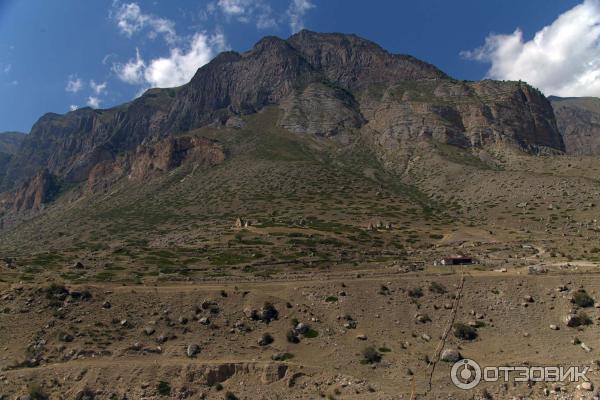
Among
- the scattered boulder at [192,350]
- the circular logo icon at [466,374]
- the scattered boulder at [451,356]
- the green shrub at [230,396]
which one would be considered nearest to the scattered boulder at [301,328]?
the scattered boulder at [192,350]

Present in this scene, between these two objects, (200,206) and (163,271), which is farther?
(200,206)

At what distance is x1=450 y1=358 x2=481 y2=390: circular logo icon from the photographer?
2958cm

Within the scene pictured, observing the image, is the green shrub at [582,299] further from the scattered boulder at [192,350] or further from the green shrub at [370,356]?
the scattered boulder at [192,350]

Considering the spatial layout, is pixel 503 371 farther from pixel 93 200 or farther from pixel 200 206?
pixel 93 200

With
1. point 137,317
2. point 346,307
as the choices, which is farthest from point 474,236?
point 137,317

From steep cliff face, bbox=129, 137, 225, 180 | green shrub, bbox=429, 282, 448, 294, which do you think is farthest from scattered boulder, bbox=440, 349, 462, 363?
steep cliff face, bbox=129, 137, 225, 180

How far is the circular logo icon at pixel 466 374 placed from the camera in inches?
1164

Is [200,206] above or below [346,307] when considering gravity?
above

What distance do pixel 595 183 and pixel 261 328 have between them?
87.1 m

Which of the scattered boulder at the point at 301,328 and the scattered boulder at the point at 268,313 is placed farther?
A: the scattered boulder at the point at 268,313

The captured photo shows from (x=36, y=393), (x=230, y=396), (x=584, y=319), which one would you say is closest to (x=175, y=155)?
(x=36, y=393)

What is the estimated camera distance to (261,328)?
37.0m

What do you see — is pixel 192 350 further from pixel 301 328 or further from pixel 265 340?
pixel 301 328
